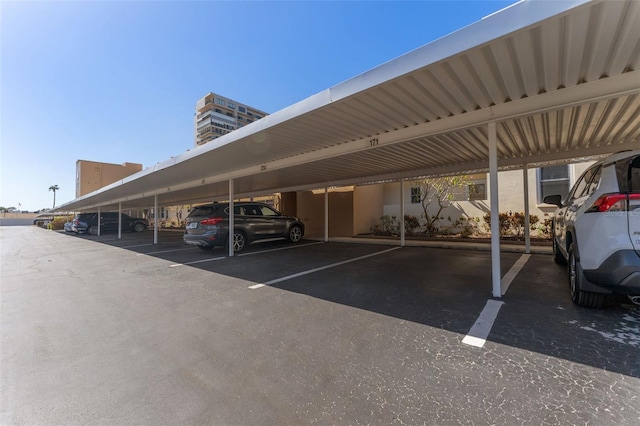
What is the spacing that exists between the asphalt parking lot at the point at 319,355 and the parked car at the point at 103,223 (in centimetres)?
1956

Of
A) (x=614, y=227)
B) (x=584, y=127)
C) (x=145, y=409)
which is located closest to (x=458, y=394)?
(x=145, y=409)

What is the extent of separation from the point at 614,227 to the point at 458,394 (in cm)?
242

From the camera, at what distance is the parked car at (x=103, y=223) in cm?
2048

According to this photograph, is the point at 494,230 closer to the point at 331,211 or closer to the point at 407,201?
the point at 407,201

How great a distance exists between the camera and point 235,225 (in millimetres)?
9102

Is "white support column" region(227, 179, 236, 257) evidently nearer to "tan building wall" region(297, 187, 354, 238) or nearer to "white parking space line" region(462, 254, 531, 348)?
"tan building wall" region(297, 187, 354, 238)

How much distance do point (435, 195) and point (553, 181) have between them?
4129mm

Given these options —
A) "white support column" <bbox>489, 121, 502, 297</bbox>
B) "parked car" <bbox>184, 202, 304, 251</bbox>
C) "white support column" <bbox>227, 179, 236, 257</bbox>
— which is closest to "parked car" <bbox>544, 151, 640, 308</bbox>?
"white support column" <bbox>489, 121, 502, 297</bbox>

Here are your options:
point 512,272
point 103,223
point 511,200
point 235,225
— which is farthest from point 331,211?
point 103,223

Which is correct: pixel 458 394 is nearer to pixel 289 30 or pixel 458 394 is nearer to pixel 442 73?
pixel 442 73

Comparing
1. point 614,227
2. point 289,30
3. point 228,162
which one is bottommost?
point 614,227

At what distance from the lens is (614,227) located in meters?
2.80

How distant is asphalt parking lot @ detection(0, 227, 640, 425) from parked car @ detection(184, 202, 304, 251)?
374 cm

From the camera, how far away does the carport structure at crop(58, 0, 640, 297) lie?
2.47m
